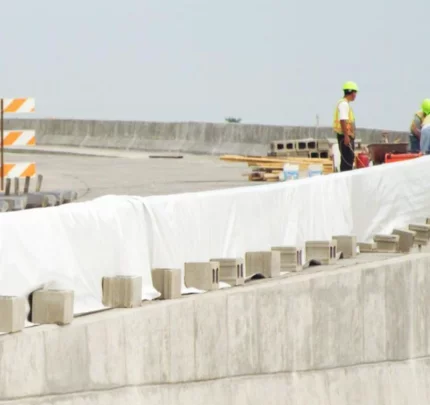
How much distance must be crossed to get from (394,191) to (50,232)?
804 cm

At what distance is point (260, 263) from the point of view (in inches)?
517

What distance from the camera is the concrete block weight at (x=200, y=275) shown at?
38.9 ft

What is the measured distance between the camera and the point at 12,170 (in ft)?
74.0

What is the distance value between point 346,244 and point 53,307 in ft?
20.0

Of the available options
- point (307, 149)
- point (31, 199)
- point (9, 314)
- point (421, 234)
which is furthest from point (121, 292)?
point (307, 149)

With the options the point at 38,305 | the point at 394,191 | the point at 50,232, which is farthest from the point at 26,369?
the point at 394,191

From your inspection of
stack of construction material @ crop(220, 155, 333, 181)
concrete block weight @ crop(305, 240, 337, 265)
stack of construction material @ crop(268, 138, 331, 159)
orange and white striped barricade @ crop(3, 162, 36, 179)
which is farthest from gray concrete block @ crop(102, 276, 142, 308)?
stack of construction material @ crop(268, 138, 331, 159)

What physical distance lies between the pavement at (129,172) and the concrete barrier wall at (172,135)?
88 cm

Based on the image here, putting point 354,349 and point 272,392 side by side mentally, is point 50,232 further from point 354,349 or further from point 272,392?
point 354,349

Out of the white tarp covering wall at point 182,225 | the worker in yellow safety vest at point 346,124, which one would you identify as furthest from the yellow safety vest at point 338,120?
the white tarp covering wall at point 182,225

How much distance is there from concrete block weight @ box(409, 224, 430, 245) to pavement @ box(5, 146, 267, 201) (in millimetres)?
6739

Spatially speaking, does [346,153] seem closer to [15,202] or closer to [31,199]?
[31,199]

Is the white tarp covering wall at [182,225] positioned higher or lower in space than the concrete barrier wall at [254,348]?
higher

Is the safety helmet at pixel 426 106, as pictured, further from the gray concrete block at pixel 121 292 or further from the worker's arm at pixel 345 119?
the gray concrete block at pixel 121 292
